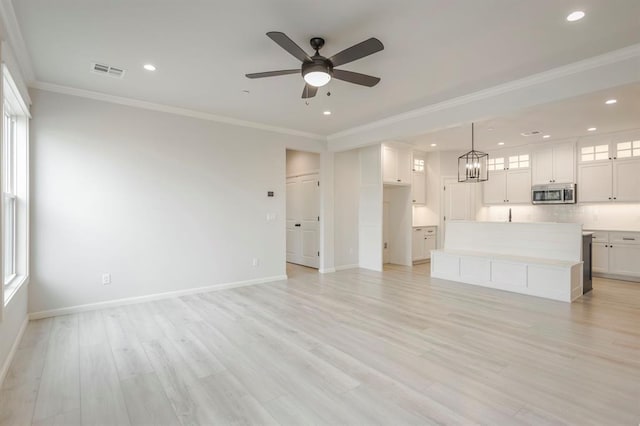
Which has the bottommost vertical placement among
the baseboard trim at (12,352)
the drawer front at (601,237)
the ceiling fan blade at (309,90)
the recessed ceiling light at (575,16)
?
the baseboard trim at (12,352)

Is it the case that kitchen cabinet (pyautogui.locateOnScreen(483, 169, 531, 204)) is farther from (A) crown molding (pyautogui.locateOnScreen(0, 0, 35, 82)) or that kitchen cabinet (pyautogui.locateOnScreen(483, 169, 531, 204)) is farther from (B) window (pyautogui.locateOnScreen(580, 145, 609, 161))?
(A) crown molding (pyautogui.locateOnScreen(0, 0, 35, 82))

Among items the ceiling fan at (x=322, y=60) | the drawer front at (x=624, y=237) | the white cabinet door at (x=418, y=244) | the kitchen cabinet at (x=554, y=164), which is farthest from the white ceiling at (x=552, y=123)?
the ceiling fan at (x=322, y=60)

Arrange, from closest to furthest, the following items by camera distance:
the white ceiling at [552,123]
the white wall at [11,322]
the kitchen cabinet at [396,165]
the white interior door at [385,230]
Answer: the white wall at [11,322] → the white ceiling at [552,123] → the kitchen cabinet at [396,165] → the white interior door at [385,230]

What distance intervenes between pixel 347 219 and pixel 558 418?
5.19m

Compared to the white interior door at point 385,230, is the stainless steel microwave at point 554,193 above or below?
above

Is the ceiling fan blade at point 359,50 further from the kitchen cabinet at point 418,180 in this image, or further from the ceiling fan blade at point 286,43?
the kitchen cabinet at point 418,180

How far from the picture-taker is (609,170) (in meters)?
6.03

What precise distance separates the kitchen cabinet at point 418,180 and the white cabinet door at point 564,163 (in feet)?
8.57

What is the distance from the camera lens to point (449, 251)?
5.93m

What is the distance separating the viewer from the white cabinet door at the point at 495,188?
746 centimetres

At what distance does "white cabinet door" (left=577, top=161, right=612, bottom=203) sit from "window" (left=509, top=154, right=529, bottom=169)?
0.97 meters

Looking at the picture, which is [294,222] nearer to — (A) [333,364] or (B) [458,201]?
(B) [458,201]

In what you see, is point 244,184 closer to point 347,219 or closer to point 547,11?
point 347,219

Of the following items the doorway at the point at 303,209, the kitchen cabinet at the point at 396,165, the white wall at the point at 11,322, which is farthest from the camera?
the doorway at the point at 303,209
